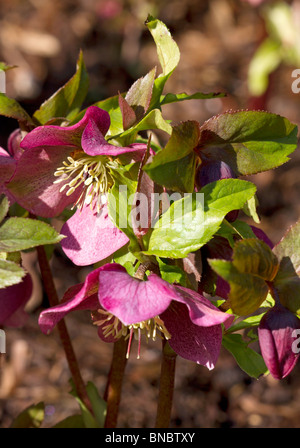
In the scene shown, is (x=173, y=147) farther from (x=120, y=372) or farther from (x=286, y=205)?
(x=286, y=205)

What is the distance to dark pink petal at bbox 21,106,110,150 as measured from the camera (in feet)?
2.31

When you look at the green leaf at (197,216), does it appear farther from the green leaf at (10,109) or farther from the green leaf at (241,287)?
the green leaf at (10,109)

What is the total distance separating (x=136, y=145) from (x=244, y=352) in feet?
1.05

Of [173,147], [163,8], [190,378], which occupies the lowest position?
[190,378]

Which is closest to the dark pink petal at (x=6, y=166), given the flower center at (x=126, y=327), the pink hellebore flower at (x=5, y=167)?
the pink hellebore flower at (x=5, y=167)

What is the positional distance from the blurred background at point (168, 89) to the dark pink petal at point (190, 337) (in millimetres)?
652

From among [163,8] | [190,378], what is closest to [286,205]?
[190,378]

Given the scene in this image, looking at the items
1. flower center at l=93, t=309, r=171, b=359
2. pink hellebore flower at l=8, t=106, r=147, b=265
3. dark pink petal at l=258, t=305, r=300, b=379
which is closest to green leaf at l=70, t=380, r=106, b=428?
flower center at l=93, t=309, r=171, b=359

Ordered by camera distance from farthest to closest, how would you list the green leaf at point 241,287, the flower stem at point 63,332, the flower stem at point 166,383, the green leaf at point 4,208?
the flower stem at point 63,332
the flower stem at point 166,383
the green leaf at point 4,208
the green leaf at point 241,287

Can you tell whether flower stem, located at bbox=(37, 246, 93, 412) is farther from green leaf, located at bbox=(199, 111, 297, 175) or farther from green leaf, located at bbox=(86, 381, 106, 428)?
green leaf, located at bbox=(199, 111, 297, 175)

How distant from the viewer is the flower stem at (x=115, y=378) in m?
0.91

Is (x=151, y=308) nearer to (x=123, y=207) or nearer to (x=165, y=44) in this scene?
(x=123, y=207)

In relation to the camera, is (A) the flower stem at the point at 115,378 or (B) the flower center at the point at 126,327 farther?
(A) the flower stem at the point at 115,378

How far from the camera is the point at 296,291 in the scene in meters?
0.68
